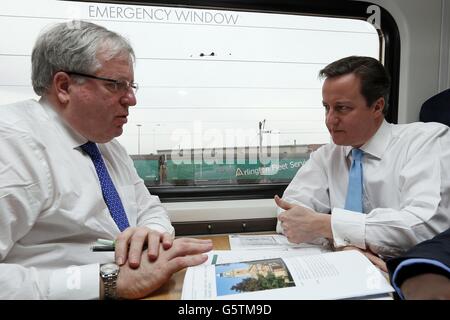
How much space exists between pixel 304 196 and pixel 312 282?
76 cm

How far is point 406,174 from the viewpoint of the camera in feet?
3.84

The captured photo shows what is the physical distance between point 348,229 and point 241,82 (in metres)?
0.96

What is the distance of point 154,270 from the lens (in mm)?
781

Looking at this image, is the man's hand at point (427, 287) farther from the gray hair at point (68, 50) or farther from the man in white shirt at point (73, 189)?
the gray hair at point (68, 50)

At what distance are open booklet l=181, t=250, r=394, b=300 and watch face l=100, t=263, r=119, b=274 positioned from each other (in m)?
0.18

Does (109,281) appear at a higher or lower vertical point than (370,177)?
lower

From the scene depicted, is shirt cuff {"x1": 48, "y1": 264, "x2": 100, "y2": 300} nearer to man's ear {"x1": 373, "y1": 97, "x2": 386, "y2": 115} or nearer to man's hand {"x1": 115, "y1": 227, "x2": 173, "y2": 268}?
man's hand {"x1": 115, "y1": 227, "x2": 173, "y2": 268}

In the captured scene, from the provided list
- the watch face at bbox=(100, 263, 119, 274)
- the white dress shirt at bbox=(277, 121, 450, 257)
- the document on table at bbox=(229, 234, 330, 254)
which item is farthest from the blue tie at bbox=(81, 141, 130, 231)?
the white dress shirt at bbox=(277, 121, 450, 257)

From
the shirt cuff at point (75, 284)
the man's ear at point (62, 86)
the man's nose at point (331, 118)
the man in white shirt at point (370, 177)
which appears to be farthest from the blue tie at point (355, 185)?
the man's ear at point (62, 86)

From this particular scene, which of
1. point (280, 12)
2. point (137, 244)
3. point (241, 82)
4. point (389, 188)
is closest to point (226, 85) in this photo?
point (241, 82)

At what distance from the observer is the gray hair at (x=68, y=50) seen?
997mm

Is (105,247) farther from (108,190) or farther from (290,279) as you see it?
(290,279)

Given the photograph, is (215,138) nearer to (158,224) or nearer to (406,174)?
(158,224)

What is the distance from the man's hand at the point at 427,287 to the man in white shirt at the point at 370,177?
0.38 metres
